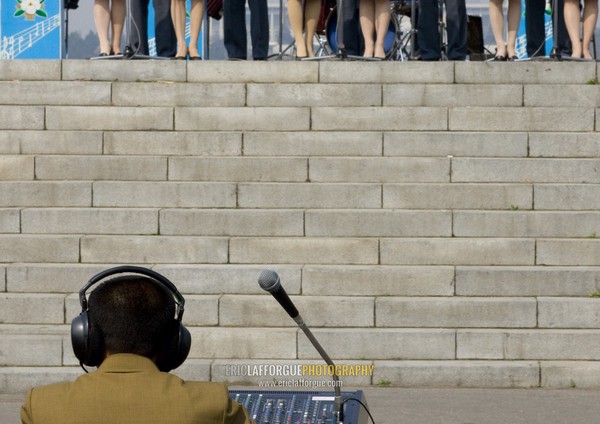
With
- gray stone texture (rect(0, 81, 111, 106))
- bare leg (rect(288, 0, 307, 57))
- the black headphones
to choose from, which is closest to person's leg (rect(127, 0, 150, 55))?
gray stone texture (rect(0, 81, 111, 106))

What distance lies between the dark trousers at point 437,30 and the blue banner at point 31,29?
395 cm

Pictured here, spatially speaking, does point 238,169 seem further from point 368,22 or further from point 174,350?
point 174,350

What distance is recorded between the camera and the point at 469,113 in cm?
1060

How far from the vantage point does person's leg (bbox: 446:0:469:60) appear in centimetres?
1237

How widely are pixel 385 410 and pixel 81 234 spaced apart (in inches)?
125

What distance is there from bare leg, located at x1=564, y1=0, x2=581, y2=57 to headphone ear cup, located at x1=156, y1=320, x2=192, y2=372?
911 centimetres

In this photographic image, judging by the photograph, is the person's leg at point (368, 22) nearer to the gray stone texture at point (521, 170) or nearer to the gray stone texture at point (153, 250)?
the gray stone texture at point (521, 170)

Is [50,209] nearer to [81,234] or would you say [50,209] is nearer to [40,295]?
[81,234]

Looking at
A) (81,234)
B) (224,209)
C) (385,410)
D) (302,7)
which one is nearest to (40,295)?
(81,234)

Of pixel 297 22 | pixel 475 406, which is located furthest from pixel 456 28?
pixel 475 406

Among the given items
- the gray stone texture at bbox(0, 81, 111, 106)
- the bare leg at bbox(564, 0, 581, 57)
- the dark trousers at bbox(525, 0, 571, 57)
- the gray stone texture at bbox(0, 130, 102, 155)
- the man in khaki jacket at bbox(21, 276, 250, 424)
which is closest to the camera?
the man in khaki jacket at bbox(21, 276, 250, 424)

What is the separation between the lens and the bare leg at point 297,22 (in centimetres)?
1201

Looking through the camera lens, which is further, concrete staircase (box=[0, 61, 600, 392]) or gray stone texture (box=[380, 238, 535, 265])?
gray stone texture (box=[380, 238, 535, 265])

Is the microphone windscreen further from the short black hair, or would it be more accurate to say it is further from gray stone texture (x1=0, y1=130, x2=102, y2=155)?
gray stone texture (x1=0, y1=130, x2=102, y2=155)
